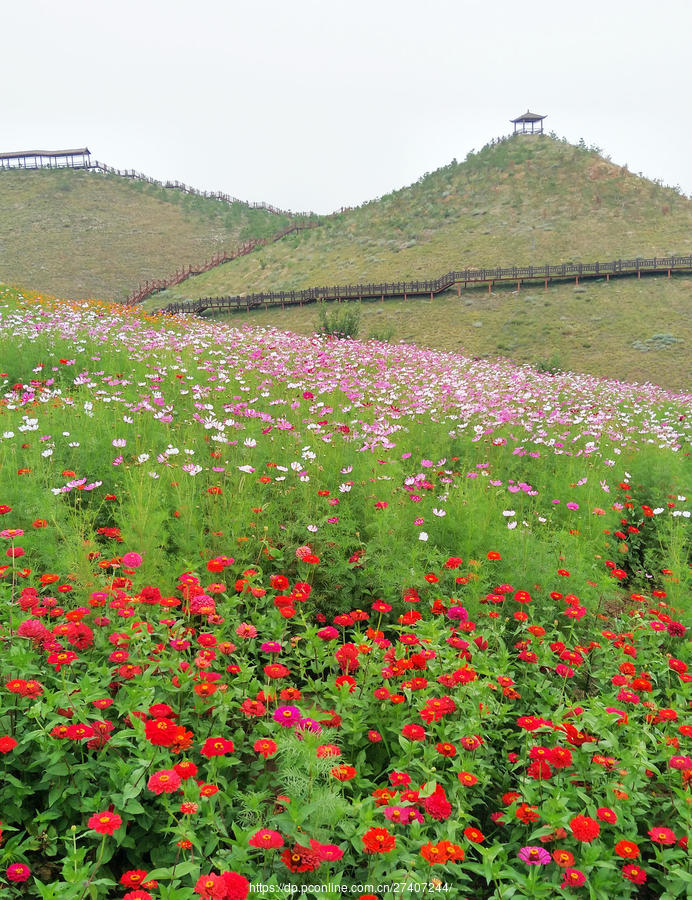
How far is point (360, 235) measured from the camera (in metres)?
41.7

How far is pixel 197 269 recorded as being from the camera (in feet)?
145

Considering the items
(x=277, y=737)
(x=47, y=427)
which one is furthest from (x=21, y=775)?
(x=47, y=427)

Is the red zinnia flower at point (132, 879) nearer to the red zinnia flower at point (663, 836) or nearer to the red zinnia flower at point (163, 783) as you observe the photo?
the red zinnia flower at point (163, 783)

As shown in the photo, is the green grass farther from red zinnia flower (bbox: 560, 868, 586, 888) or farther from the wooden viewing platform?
the wooden viewing platform

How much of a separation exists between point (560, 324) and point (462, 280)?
281 inches

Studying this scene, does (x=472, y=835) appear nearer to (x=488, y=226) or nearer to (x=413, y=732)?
(x=413, y=732)

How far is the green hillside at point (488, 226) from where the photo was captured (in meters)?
32.9

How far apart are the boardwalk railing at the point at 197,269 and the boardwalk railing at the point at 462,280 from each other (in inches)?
419

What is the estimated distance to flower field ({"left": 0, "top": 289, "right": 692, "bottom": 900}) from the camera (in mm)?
1709

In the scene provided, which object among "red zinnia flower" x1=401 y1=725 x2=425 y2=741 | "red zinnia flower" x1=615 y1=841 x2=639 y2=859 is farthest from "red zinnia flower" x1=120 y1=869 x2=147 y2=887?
"red zinnia flower" x1=615 y1=841 x2=639 y2=859

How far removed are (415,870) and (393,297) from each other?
30063 mm

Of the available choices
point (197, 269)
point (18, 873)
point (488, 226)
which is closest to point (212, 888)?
point (18, 873)

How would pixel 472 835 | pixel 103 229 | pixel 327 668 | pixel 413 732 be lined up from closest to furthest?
pixel 472 835 < pixel 413 732 < pixel 327 668 < pixel 103 229

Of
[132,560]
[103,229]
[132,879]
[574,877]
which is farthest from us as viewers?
[103,229]
